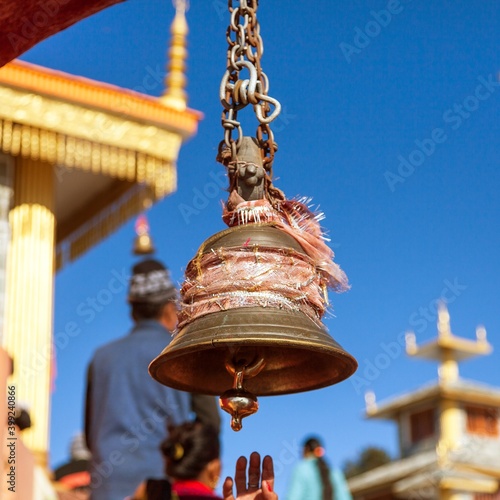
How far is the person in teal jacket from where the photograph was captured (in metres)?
5.03

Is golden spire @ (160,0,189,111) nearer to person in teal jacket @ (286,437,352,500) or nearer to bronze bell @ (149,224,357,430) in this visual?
person in teal jacket @ (286,437,352,500)

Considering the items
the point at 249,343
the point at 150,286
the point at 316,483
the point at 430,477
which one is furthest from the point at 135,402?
the point at 430,477

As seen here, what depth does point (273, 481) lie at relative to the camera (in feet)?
8.34

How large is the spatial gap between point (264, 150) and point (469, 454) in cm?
1870

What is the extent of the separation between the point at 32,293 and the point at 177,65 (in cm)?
206

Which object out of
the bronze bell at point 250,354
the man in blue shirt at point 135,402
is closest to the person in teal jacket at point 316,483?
the man in blue shirt at point 135,402

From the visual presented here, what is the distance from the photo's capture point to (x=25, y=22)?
9.96 feet

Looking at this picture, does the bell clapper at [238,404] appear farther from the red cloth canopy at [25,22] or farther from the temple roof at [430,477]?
the temple roof at [430,477]

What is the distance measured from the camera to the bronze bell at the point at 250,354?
2.36m

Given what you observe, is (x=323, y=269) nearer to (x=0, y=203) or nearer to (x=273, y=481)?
(x=273, y=481)

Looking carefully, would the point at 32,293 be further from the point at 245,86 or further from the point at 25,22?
the point at 245,86

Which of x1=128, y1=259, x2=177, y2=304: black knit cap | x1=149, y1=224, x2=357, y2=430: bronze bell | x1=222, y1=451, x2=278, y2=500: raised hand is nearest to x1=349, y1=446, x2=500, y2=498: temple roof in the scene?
x1=128, y1=259, x2=177, y2=304: black knit cap

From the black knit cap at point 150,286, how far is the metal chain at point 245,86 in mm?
2326

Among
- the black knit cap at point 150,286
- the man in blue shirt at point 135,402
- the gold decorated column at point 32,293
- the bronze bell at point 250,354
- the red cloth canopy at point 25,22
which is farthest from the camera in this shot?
the gold decorated column at point 32,293
